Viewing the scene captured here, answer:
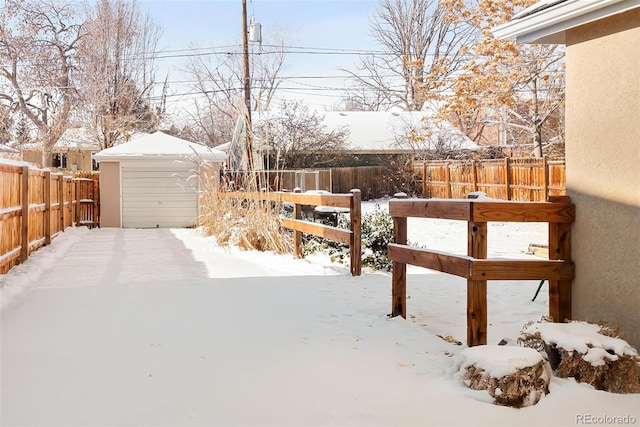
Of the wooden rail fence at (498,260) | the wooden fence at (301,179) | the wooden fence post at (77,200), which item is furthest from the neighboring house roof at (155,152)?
the wooden rail fence at (498,260)

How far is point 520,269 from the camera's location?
4.10 meters

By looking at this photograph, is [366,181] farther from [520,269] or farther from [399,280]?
[520,269]

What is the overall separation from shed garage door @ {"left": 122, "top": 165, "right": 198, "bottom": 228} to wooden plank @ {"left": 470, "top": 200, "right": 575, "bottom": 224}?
13803mm

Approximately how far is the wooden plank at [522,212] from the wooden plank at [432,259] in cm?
32

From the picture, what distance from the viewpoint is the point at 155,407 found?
10.3ft

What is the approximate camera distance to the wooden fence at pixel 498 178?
17.1 m

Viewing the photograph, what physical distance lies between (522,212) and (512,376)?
1.33 m

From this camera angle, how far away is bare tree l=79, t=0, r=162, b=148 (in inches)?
1128

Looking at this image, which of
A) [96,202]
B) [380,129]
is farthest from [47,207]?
[380,129]

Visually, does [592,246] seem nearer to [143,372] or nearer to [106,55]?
[143,372]

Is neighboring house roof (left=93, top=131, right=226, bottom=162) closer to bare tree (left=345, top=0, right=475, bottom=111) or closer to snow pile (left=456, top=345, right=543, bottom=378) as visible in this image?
snow pile (left=456, top=345, right=543, bottom=378)

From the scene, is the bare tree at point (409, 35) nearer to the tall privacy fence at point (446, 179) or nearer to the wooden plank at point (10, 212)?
the tall privacy fence at point (446, 179)

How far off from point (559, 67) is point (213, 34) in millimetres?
22829

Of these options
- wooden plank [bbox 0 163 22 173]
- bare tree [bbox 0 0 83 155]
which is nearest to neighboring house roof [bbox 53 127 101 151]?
bare tree [bbox 0 0 83 155]
